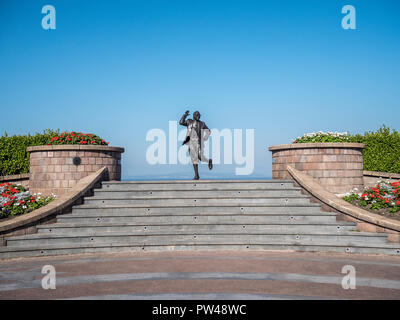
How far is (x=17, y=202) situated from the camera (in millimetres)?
10914

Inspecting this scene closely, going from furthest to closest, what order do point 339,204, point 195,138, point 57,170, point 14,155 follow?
point 14,155
point 195,138
point 57,170
point 339,204

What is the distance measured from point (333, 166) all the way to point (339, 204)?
2.47 m

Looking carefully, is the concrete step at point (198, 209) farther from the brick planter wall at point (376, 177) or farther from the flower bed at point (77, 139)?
the brick planter wall at point (376, 177)

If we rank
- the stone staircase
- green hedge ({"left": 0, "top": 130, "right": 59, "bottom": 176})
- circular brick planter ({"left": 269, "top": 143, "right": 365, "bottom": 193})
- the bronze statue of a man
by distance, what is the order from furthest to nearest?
green hedge ({"left": 0, "top": 130, "right": 59, "bottom": 176}) < the bronze statue of a man < circular brick planter ({"left": 269, "top": 143, "right": 365, "bottom": 193}) < the stone staircase

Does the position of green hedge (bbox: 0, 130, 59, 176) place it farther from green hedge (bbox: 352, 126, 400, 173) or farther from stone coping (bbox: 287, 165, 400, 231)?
green hedge (bbox: 352, 126, 400, 173)

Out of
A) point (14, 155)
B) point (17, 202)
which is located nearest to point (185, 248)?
point (17, 202)

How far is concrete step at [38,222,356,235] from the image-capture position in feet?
30.0

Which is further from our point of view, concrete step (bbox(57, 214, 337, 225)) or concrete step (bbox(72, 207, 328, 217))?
concrete step (bbox(72, 207, 328, 217))

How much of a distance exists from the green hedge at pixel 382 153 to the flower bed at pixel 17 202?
42.3 ft

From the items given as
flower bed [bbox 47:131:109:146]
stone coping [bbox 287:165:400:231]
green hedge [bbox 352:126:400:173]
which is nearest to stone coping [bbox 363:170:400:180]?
green hedge [bbox 352:126:400:173]

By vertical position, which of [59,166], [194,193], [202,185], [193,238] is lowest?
[193,238]

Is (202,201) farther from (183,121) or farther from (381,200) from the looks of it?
(381,200)

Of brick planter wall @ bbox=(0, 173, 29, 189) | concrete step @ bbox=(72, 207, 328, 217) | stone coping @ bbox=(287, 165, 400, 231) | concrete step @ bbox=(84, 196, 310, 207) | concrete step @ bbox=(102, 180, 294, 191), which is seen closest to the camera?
stone coping @ bbox=(287, 165, 400, 231)

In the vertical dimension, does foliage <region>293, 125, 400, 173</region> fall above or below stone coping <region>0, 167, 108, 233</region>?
above
